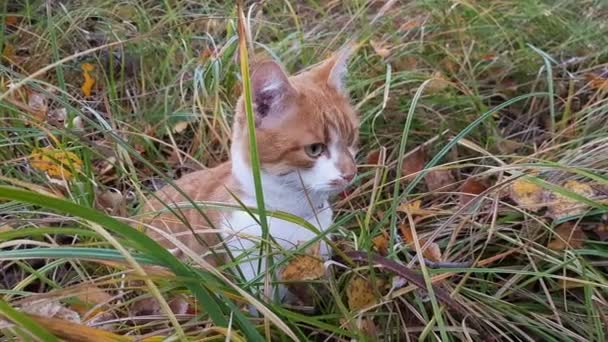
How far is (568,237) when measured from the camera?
5.43 feet

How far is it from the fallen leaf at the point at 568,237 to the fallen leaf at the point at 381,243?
0.37 meters

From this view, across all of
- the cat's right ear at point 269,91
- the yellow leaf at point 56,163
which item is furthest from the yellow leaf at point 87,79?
the cat's right ear at point 269,91

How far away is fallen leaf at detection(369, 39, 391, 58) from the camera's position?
2.62 metres

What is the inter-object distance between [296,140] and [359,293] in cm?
43

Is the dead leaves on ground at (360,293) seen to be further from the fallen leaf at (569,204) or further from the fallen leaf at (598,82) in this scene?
the fallen leaf at (598,82)

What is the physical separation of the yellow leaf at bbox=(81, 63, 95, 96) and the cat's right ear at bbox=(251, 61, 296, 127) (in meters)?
1.13

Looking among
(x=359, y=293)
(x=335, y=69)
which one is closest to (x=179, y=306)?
(x=359, y=293)

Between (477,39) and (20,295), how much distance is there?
1.94 metres

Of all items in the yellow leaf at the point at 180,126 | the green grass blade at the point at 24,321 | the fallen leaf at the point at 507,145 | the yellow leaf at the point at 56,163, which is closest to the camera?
the green grass blade at the point at 24,321

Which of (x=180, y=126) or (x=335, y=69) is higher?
(x=180, y=126)

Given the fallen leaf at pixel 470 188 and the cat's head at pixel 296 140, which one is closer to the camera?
the cat's head at pixel 296 140

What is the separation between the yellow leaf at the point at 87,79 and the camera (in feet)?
8.73

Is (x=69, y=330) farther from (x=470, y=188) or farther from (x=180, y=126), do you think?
(x=180, y=126)

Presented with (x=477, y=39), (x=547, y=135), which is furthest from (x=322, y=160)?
(x=477, y=39)
